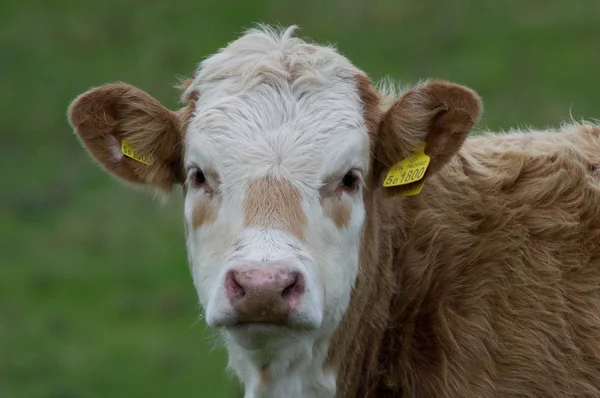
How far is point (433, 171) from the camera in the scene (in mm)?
6867

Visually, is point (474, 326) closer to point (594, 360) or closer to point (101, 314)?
point (594, 360)

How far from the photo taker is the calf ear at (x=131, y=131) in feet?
22.8

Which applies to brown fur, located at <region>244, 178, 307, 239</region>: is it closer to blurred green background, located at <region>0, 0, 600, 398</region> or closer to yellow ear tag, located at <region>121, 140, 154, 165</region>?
yellow ear tag, located at <region>121, 140, 154, 165</region>

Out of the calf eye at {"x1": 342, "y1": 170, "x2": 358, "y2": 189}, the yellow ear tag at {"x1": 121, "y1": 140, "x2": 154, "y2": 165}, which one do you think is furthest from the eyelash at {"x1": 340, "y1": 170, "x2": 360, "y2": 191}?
the yellow ear tag at {"x1": 121, "y1": 140, "x2": 154, "y2": 165}

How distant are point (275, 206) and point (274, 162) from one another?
9.6 inches

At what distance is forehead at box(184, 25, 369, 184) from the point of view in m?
6.46

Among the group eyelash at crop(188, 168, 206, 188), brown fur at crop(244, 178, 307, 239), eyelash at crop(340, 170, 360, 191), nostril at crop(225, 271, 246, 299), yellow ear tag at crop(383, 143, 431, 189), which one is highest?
yellow ear tag at crop(383, 143, 431, 189)

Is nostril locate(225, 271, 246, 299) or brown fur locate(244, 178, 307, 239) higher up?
brown fur locate(244, 178, 307, 239)

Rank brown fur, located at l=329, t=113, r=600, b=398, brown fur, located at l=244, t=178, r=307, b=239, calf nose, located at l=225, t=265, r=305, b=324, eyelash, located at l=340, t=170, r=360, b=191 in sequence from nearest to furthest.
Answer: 1. calf nose, located at l=225, t=265, r=305, b=324
2. brown fur, located at l=244, t=178, r=307, b=239
3. eyelash, located at l=340, t=170, r=360, b=191
4. brown fur, located at l=329, t=113, r=600, b=398

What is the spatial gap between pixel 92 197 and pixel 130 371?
5.43 meters

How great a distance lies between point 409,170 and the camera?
Result: 681 centimetres

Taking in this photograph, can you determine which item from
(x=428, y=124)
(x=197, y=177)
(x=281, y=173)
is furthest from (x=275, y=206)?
(x=428, y=124)

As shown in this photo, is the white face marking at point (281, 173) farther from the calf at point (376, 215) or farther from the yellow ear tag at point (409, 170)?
the yellow ear tag at point (409, 170)

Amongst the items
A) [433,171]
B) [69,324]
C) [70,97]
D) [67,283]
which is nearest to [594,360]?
[433,171]
